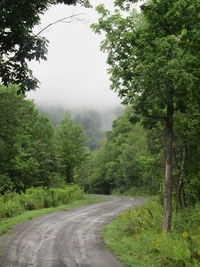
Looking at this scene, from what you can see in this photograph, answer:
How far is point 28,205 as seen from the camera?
2666 cm

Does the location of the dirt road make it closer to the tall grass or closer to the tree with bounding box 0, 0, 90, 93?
the tall grass

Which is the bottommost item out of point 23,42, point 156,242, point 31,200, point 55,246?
point 55,246

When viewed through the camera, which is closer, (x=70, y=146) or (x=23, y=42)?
(x=23, y=42)

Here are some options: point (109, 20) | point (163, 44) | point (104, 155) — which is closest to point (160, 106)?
point (163, 44)

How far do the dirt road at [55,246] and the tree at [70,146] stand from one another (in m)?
26.5

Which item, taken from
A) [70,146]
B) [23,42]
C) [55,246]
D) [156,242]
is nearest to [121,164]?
[70,146]

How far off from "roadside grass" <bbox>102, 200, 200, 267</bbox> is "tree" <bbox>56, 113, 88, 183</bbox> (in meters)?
28.1

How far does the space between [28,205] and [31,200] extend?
751mm

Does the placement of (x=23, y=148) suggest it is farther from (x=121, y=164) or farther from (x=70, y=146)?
(x=121, y=164)

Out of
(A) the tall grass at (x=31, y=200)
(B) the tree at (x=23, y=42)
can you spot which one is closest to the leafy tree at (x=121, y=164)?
(A) the tall grass at (x=31, y=200)

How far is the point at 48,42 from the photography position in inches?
327

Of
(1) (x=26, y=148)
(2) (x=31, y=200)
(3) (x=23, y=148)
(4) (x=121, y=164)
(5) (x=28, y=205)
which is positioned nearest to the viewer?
(5) (x=28, y=205)

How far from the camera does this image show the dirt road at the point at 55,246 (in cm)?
1052

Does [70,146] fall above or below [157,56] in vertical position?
above
